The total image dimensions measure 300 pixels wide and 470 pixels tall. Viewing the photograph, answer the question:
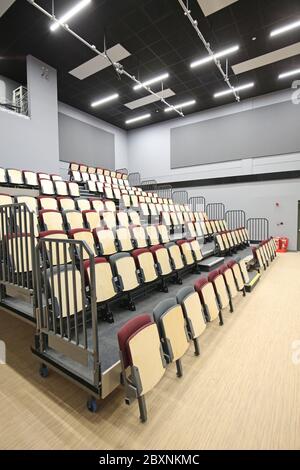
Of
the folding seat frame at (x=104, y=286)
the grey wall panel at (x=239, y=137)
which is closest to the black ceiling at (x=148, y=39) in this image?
the grey wall panel at (x=239, y=137)

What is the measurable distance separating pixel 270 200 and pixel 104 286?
762cm

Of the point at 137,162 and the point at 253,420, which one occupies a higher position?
the point at 137,162

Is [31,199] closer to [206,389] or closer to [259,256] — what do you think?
[206,389]

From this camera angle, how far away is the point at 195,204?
945 cm

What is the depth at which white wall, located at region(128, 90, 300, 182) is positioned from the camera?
7.88 meters

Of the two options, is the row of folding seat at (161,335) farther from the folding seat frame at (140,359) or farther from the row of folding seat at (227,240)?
the row of folding seat at (227,240)

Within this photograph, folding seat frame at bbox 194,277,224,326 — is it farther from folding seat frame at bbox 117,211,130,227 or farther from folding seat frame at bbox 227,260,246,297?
folding seat frame at bbox 117,211,130,227

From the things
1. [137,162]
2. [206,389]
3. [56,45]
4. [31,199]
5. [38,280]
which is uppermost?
[56,45]

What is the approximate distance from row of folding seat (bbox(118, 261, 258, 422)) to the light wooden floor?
14 cm

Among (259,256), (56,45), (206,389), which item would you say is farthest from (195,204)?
(206,389)

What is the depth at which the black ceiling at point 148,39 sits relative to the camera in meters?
4.46

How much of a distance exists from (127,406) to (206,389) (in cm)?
54

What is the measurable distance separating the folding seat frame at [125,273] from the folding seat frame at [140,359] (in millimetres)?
738

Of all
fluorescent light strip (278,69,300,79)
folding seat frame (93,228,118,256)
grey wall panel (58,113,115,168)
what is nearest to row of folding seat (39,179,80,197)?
folding seat frame (93,228,118,256)
